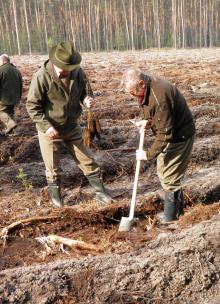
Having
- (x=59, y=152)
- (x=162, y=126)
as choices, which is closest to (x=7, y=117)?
(x=59, y=152)

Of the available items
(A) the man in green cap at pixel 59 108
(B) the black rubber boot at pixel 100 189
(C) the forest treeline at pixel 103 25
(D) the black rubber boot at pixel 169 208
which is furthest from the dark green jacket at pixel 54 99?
(C) the forest treeline at pixel 103 25

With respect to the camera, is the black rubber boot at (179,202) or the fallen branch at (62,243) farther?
the black rubber boot at (179,202)

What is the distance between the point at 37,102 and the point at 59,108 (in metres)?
0.26

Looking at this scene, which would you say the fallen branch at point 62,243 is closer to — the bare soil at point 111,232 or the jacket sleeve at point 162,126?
the bare soil at point 111,232

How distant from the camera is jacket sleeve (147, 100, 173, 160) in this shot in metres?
4.15

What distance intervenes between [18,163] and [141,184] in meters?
2.23

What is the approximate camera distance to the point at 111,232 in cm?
492

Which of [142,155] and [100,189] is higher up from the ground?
[142,155]

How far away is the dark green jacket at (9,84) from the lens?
855cm

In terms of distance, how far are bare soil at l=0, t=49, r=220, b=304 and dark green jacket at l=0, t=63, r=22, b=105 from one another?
27.1 inches

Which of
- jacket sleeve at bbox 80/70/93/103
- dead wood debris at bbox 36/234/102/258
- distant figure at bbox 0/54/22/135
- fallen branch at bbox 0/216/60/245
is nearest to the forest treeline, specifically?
distant figure at bbox 0/54/22/135

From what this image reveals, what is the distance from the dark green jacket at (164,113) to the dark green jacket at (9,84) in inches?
191

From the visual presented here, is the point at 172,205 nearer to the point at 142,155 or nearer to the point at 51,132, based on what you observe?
the point at 142,155

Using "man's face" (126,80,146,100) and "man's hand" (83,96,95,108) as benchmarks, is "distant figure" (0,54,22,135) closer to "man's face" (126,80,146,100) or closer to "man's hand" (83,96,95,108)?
"man's hand" (83,96,95,108)
